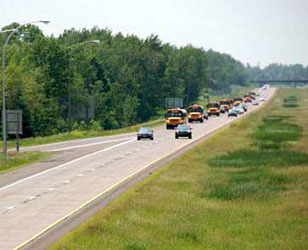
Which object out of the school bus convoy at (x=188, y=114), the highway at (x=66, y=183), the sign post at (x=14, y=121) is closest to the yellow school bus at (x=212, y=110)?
the school bus convoy at (x=188, y=114)

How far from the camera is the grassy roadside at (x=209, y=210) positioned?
2734cm

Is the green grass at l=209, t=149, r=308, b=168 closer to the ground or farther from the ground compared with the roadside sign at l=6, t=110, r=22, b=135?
closer to the ground

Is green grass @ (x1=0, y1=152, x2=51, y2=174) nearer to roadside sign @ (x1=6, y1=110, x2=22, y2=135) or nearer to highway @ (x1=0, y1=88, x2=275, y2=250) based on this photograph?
roadside sign @ (x1=6, y1=110, x2=22, y2=135)

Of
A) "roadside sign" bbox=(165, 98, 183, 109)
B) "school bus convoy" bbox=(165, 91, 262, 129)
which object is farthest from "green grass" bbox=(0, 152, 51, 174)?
"roadside sign" bbox=(165, 98, 183, 109)

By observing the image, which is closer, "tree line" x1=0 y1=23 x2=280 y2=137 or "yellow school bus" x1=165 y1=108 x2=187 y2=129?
"tree line" x1=0 y1=23 x2=280 y2=137

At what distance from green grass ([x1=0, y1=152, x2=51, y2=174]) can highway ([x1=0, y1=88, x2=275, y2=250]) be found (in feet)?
7.40

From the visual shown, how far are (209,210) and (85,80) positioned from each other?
120m

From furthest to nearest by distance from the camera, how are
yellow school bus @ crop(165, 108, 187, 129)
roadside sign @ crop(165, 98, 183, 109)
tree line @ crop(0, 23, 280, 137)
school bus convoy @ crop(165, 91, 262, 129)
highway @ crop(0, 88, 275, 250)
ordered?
roadside sign @ crop(165, 98, 183, 109)
school bus convoy @ crop(165, 91, 262, 129)
yellow school bus @ crop(165, 108, 187, 129)
tree line @ crop(0, 23, 280, 137)
highway @ crop(0, 88, 275, 250)

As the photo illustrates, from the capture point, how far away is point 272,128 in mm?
113812

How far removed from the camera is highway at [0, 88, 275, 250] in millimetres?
30766

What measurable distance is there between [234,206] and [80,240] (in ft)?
37.5

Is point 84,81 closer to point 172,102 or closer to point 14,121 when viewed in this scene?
point 172,102

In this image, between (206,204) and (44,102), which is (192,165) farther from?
(44,102)

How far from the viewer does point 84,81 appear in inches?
5999
